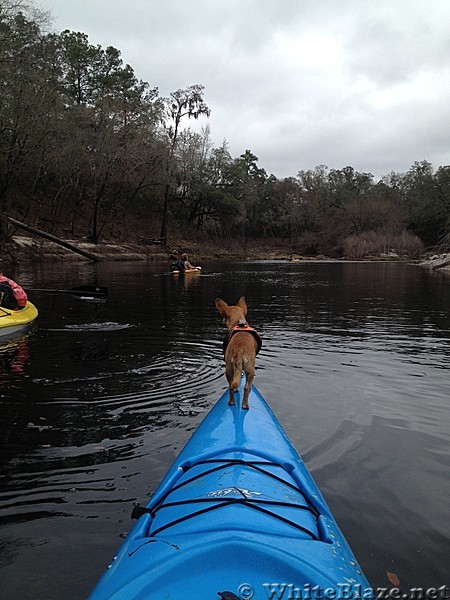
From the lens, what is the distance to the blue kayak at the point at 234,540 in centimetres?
183

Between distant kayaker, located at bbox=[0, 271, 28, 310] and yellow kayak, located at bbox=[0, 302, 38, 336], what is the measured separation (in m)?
0.19

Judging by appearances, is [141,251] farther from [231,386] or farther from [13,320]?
[231,386]

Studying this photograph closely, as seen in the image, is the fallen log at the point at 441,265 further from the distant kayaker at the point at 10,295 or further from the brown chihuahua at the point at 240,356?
the brown chihuahua at the point at 240,356

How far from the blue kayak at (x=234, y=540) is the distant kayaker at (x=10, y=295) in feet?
27.0

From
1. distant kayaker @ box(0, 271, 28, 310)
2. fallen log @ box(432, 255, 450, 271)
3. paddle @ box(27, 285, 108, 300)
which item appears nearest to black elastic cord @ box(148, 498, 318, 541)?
distant kayaker @ box(0, 271, 28, 310)

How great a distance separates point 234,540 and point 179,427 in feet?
11.4

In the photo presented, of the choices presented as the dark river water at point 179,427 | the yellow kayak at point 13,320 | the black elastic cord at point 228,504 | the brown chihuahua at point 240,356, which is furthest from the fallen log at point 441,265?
the black elastic cord at point 228,504

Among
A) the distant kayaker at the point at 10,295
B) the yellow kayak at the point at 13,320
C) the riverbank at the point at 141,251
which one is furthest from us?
the riverbank at the point at 141,251

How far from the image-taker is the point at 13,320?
9.66m

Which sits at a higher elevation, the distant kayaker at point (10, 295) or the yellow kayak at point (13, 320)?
the distant kayaker at point (10, 295)

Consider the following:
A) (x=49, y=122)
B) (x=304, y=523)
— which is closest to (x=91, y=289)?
(x=304, y=523)

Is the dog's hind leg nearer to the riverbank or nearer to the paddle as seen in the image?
the paddle

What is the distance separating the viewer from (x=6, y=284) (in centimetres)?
1004

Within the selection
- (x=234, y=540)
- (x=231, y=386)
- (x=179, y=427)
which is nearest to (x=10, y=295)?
(x=179, y=427)
